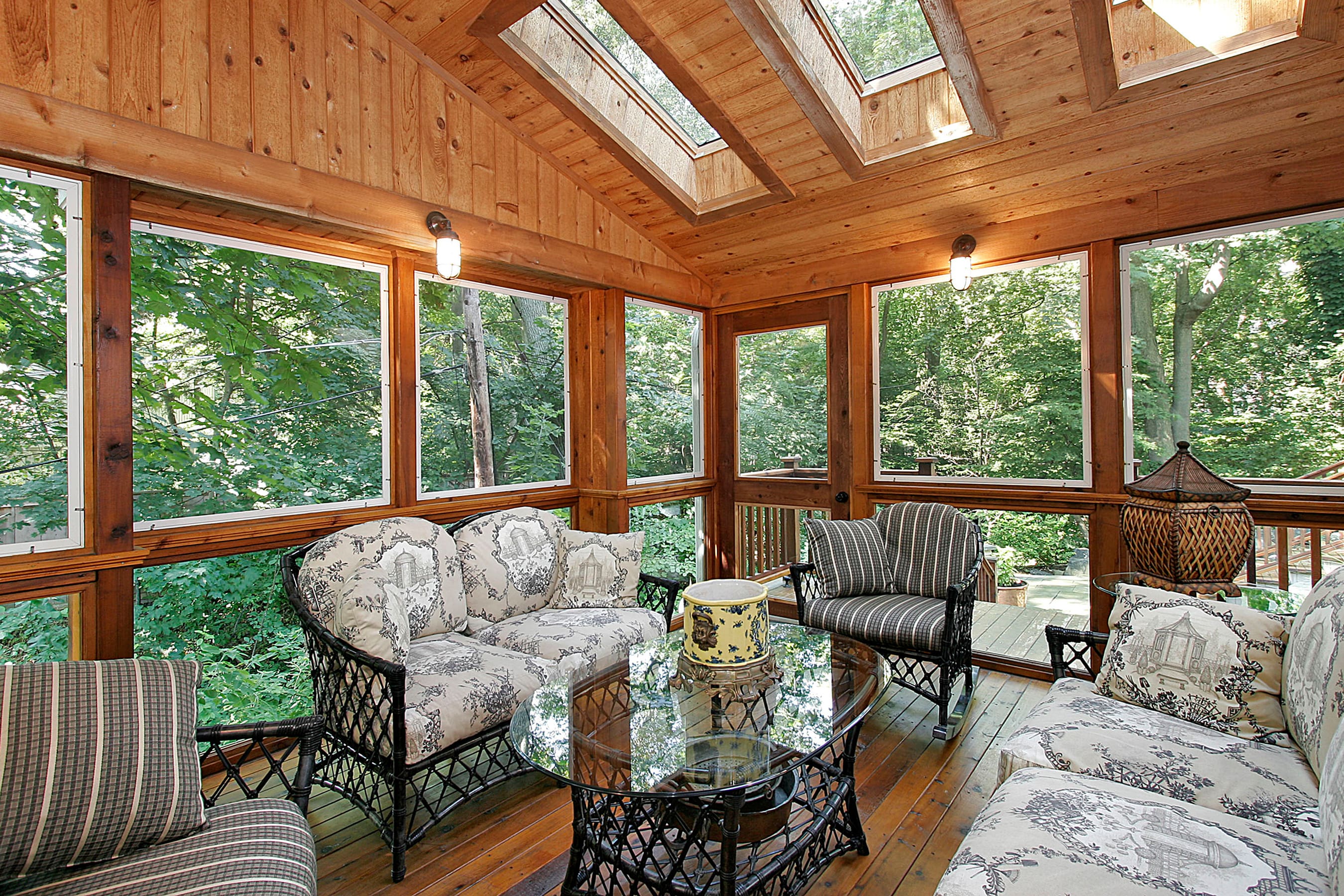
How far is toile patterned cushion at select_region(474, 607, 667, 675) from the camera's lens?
279 cm

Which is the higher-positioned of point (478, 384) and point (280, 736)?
point (478, 384)

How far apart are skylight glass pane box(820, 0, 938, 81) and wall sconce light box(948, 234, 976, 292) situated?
103cm

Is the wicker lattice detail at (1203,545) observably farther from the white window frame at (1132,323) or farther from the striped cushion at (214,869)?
the striped cushion at (214,869)

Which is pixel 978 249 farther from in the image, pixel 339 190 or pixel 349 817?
pixel 349 817

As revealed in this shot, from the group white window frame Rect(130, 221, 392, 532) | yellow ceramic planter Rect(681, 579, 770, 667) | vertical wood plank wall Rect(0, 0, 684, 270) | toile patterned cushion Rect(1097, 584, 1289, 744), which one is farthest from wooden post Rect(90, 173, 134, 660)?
toile patterned cushion Rect(1097, 584, 1289, 744)

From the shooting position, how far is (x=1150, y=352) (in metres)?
3.31

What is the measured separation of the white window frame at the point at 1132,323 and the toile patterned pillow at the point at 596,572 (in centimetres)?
261

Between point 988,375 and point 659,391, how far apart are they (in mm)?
2118

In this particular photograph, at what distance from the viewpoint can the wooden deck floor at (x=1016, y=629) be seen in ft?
12.3

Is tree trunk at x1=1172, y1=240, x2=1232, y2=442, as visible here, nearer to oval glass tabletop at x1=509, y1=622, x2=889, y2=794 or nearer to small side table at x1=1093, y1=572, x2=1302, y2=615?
small side table at x1=1093, y1=572, x2=1302, y2=615

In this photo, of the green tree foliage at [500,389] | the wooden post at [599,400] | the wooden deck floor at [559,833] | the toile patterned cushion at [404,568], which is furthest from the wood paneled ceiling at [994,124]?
the wooden deck floor at [559,833]

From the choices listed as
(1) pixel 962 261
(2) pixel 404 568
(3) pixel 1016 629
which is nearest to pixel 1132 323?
(1) pixel 962 261

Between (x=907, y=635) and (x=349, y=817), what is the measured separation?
2.42 m

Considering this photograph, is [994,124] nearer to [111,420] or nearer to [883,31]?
[883,31]
